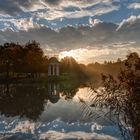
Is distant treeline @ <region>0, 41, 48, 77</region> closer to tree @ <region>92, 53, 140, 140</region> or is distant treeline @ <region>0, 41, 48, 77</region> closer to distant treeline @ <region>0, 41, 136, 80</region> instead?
distant treeline @ <region>0, 41, 136, 80</region>

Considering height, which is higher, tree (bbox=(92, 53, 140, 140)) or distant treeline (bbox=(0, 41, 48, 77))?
distant treeline (bbox=(0, 41, 48, 77))

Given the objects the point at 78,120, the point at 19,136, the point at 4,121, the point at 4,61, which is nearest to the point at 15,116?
the point at 4,121

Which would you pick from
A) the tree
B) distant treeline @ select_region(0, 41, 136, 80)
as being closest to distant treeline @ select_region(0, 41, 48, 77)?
distant treeline @ select_region(0, 41, 136, 80)

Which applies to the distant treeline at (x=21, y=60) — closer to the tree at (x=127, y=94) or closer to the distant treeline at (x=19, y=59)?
the distant treeline at (x=19, y=59)

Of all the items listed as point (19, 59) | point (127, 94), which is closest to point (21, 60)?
point (19, 59)

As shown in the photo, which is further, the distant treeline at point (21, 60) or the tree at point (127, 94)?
the distant treeline at point (21, 60)

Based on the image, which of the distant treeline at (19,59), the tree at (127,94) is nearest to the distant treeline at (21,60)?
the distant treeline at (19,59)

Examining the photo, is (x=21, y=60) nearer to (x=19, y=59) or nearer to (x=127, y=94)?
(x=19, y=59)

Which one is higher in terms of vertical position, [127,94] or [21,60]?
[21,60]

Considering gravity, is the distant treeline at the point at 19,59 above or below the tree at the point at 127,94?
above

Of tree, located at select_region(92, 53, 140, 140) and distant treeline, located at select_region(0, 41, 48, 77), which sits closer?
tree, located at select_region(92, 53, 140, 140)

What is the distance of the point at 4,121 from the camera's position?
20625 millimetres

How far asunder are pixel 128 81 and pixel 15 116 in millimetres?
15358

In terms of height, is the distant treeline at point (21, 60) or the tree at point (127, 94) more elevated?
the distant treeline at point (21, 60)
